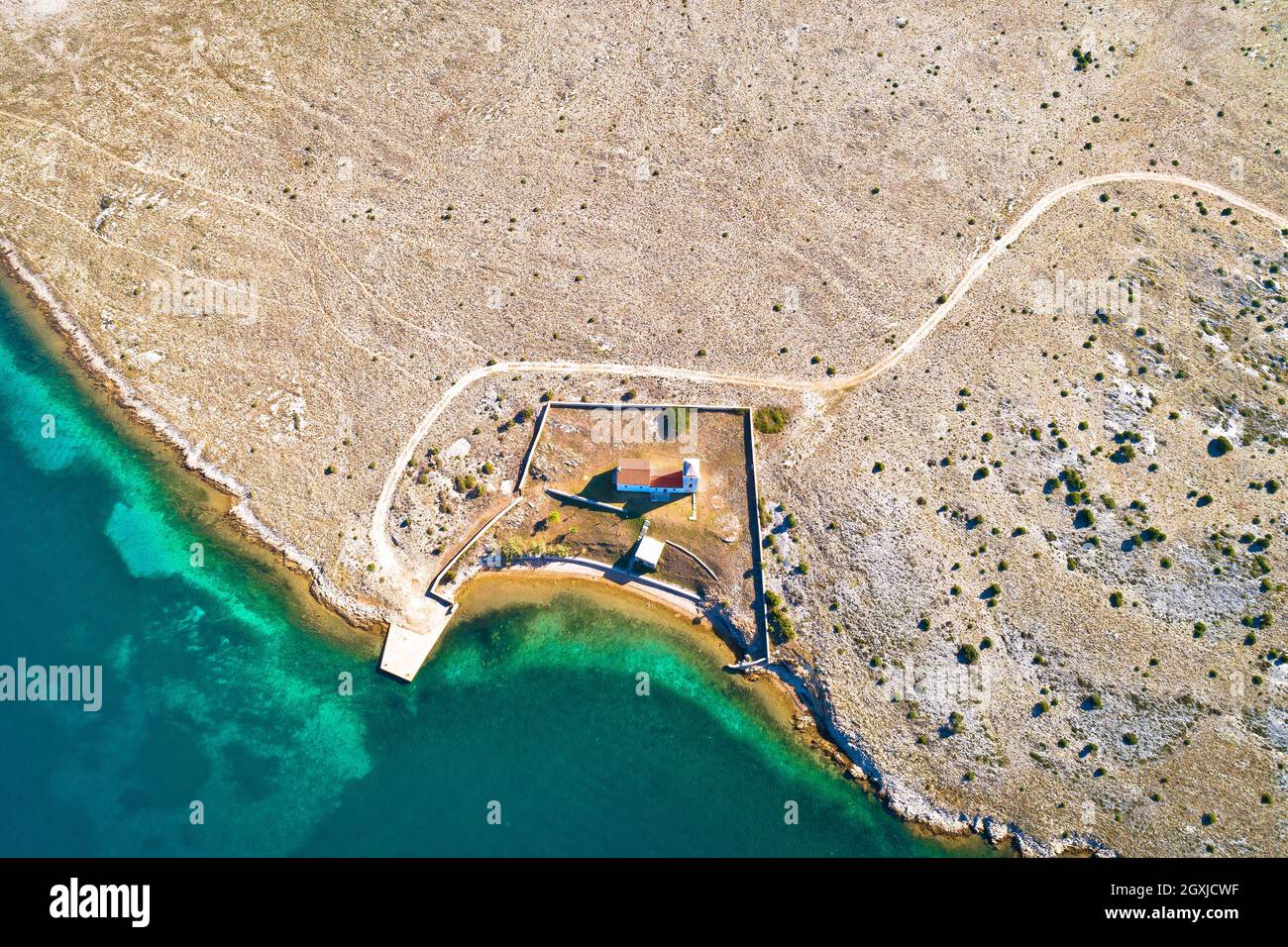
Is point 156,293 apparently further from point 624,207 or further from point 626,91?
point 626,91

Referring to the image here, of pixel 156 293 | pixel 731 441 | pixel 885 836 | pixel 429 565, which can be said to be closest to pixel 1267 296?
pixel 731 441

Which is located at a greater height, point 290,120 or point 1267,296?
point 290,120

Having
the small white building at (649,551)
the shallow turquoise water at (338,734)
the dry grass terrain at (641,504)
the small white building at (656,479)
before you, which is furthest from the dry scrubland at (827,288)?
the small white building at (649,551)

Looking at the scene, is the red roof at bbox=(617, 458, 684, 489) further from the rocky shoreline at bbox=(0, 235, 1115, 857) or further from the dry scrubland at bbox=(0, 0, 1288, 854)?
the rocky shoreline at bbox=(0, 235, 1115, 857)

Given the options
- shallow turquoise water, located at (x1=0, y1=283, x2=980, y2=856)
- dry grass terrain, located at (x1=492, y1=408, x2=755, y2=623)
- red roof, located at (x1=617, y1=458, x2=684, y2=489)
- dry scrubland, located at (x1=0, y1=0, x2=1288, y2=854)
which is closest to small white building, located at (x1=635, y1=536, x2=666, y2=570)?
dry grass terrain, located at (x1=492, y1=408, x2=755, y2=623)

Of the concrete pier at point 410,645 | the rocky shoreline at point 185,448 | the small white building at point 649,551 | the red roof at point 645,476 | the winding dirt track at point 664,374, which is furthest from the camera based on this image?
the winding dirt track at point 664,374

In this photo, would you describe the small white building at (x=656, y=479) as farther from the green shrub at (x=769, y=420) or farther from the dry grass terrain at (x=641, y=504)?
the green shrub at (x=769, y=420)

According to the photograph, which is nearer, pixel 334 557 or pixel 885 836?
pixel 885 836
